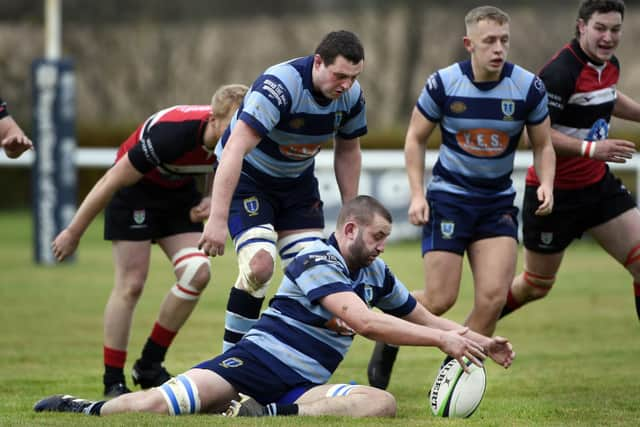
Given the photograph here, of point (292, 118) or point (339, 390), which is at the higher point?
point (292, 118)

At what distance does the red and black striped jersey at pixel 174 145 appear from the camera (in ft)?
23.2

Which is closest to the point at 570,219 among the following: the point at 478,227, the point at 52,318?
the point at 478,227

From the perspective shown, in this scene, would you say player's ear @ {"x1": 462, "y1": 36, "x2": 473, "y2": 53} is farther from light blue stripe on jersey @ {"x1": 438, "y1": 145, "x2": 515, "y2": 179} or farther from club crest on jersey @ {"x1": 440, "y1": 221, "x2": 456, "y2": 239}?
club crest on jersey @ {"x1": 440, "y1": 221, "x2": 456, "y2": 239}

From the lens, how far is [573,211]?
7.71 metres

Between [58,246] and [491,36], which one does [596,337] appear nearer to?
[491,36]

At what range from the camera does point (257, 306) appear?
6539 millimetres

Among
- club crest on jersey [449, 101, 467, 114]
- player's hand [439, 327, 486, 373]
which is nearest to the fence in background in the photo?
club crest on jersey [449, 101, 467, 114]

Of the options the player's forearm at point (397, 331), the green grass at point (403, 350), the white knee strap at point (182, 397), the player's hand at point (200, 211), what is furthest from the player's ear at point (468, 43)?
the white knee strap at point (182, 397)

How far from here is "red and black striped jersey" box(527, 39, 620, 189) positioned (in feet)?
24.1

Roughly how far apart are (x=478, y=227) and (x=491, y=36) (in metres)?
1.16

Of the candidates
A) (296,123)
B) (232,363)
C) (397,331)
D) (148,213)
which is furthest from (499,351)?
(148,213)

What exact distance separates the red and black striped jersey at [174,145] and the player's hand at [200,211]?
0.33 meters

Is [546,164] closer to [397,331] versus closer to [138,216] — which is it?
[397,331]

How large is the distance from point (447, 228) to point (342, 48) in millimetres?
1559
